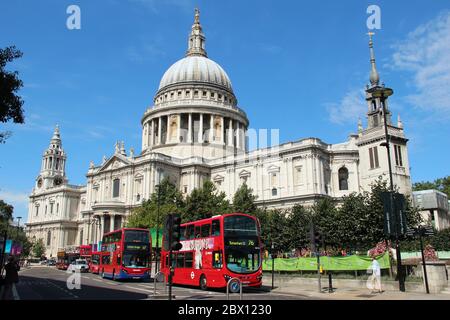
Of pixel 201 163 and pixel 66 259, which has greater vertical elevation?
pixel 201 163

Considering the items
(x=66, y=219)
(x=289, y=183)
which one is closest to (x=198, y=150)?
(x=289, y=183)

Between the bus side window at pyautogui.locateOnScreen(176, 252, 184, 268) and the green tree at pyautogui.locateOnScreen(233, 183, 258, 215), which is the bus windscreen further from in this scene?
the green tree at pyautogui.locateOnScreen(233, 183, 258, 215)

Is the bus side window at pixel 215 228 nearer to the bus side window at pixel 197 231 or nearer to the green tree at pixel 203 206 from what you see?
the bus side window at pixel 197 231

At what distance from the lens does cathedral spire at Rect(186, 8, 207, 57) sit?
337ft

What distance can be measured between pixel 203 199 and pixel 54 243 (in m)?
61.9

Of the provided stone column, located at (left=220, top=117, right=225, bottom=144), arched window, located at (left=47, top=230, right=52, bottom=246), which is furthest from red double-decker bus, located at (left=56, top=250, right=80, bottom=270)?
arched window, located at (left=47, top=230, right=52, bottom=246)

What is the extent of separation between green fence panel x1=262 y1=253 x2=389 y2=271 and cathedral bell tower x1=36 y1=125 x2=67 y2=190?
300ft

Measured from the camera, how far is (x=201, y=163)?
247 ft

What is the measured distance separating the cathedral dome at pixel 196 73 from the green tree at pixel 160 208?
1504 inches

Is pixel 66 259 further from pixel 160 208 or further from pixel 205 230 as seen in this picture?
pixel 205 230

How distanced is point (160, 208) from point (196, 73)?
151 ft

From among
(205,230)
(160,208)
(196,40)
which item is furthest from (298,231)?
(196,40)

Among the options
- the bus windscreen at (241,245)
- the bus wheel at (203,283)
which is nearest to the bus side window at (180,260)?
the bus wheel at (203,283)
